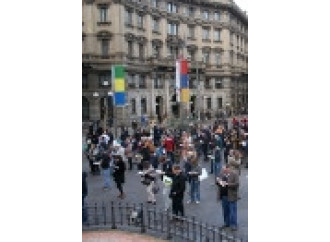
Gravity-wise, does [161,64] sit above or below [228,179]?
above

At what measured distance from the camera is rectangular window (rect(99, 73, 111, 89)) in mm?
5380

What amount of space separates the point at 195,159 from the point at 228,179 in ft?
3.82

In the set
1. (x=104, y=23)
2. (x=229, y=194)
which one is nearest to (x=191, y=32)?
(x=104, y=23)

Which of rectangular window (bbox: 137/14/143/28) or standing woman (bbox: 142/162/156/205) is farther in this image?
standing woman (bbox: 142/162/156/205)

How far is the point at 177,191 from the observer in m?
6.42

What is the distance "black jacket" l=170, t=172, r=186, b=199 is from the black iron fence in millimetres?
328

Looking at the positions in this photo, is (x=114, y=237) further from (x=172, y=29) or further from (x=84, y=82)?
(x=172, y=29)

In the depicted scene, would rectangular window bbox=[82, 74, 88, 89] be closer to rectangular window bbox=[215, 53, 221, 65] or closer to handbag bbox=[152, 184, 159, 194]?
rectangular window bbox=[215, 53, 221, 65]

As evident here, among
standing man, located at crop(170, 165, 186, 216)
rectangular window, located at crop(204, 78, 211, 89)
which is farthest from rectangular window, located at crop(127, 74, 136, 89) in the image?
standing man, located at crop(170, 165, 186, 216)
